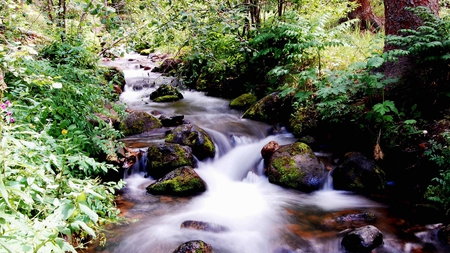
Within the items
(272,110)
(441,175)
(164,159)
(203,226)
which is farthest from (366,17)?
(203,226)

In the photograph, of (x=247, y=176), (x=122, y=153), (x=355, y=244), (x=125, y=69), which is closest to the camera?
(x=355, y=244)

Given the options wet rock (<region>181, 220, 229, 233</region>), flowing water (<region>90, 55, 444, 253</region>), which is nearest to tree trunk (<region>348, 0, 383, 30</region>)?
flowing water (<region>90, 55, 444, 253</region>)

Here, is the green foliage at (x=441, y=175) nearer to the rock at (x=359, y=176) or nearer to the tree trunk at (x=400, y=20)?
the rock at (x=359, y=176)

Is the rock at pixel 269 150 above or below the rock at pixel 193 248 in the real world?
above

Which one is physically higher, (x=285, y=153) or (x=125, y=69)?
Answer: (x=125, y=69)

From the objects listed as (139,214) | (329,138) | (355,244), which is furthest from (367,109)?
(139,214)

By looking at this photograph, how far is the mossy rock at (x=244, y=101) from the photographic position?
9.12 metres

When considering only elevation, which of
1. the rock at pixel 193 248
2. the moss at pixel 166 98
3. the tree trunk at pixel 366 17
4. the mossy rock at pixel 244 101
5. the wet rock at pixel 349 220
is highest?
the tree trunk at pixel 366 17

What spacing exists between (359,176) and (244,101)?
470 cm

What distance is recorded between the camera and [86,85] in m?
4.20

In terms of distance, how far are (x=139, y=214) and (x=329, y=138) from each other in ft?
13.3

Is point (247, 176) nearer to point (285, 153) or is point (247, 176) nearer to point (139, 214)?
point (285, 153)

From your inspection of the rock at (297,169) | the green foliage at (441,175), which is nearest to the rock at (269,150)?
the rock at (297,169)

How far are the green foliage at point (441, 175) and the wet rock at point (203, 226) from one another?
2.87 m
